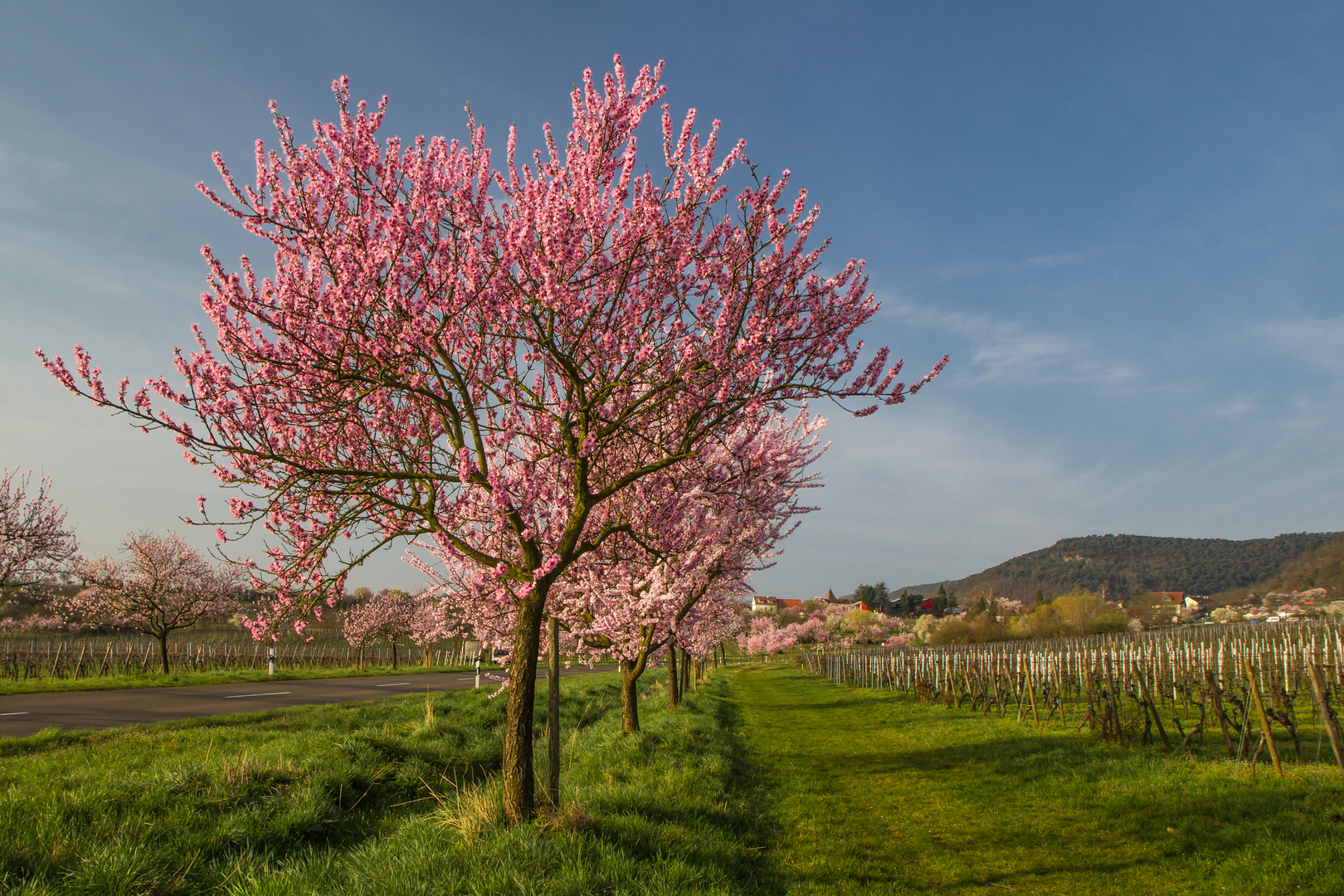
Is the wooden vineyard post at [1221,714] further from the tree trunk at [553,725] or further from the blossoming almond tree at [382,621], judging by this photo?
the blossoming almond tree at [382,621]

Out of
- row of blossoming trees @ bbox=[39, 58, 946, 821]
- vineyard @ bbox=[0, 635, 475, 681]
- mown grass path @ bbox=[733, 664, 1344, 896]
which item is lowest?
vineyard @ bbox=[0, 635, 475, 681]

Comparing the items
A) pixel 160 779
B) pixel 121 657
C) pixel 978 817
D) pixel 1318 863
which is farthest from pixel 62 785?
pixel 121 657

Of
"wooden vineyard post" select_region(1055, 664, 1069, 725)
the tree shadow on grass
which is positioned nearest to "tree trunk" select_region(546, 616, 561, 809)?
the tree shadow on grass

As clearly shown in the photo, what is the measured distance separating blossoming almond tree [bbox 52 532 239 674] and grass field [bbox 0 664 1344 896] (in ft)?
72.3

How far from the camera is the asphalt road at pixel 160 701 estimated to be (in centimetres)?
1337

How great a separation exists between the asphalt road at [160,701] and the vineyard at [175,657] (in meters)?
2.71

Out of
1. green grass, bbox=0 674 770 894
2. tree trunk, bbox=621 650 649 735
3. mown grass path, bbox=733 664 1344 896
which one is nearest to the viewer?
green grass, bbox=0 674 770 894

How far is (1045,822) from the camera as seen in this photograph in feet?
28.7

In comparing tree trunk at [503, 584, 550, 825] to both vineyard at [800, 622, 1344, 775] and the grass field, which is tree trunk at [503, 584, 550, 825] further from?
vineyard at [800, 622, 1344, 775]

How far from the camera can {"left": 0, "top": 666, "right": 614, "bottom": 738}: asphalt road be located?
13367 millimetres

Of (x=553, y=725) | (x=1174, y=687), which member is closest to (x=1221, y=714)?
(x=1174, y=687)

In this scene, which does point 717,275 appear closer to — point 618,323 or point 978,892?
point 618,323

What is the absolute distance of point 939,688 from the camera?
25750mm

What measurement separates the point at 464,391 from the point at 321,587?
8.62 ft
